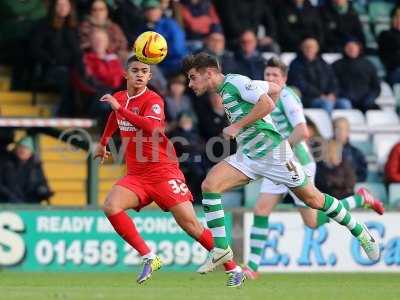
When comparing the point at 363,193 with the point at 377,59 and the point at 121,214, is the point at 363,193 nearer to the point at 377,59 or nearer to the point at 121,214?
the point at 121,214

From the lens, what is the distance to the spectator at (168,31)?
18344mm

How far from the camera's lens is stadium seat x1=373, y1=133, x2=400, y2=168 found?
61.9 feet

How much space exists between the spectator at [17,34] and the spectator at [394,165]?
16.5 ft

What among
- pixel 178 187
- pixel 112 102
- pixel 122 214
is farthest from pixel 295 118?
pixel 112 102

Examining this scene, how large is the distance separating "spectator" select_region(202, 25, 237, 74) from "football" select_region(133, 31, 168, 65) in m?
5.73

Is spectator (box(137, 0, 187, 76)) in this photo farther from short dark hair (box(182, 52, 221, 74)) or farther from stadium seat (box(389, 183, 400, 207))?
short dark hair (box(182, 52, 221, 74))

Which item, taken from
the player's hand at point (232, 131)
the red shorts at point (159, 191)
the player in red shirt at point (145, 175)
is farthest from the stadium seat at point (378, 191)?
the player's hand at point (232, 131)

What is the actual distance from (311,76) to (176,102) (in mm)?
2303

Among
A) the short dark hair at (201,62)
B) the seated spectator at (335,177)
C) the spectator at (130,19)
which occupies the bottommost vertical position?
the seated spectator at (335,177)

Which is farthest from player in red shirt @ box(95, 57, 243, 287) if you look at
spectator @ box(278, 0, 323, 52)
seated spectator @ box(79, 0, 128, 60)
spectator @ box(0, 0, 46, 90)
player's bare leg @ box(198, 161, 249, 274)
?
spectator @ box(278, 0, 323, 52)

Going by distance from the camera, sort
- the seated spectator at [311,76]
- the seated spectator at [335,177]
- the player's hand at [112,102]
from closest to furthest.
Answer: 1. the player's hand at [112,102]
2. the seated spectator at [335,177]
3. the seated spectator at [311,76]

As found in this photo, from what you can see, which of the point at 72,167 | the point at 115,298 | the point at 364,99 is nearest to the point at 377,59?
the point at 364,99

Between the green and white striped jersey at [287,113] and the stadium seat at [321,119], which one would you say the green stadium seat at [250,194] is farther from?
the green and white striped jersey at [287,113]

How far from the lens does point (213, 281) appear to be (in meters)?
14.0
